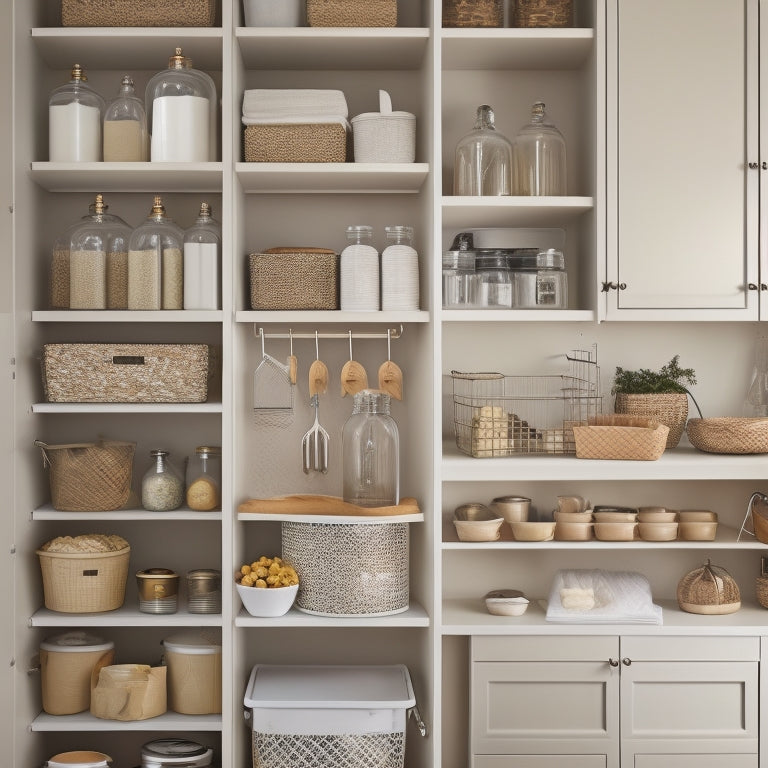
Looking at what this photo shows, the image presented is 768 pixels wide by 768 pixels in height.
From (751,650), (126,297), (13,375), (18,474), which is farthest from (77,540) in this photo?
(751,650)

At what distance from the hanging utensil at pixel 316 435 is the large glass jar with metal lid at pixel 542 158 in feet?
2.69

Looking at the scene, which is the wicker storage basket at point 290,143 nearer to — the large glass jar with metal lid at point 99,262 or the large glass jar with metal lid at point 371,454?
the large glass jar with metal lid at point 99,262

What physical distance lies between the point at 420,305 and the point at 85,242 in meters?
1.01

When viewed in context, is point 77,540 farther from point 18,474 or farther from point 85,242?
point 85,242

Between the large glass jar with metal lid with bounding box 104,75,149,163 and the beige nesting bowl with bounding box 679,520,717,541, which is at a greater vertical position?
the large glass jar with metal lid with bounding box 104,75,149,163

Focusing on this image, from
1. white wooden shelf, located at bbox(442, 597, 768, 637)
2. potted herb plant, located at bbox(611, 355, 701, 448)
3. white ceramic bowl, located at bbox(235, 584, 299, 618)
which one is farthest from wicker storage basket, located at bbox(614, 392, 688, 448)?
white ceramic bowl, located at bbox(235, 584, 299, 618)

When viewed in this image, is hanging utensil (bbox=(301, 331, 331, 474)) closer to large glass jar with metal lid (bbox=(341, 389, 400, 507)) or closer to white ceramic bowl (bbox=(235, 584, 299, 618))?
large glass jar with metal lid (bbox=(341, 389, 400, 507))

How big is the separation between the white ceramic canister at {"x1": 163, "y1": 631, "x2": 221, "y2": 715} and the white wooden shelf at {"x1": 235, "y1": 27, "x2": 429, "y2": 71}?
5.89ft

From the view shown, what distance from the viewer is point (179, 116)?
253cm

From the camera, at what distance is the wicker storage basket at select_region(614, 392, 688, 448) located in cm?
272

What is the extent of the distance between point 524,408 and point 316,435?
0.68 m

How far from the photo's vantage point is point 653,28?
2.59 metres

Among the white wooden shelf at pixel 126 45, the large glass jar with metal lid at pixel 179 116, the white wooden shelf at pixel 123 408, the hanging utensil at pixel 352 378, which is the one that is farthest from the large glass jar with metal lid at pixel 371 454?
the white wooden shelf at pixel 126 45

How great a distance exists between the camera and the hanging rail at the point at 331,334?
8.89 ft
